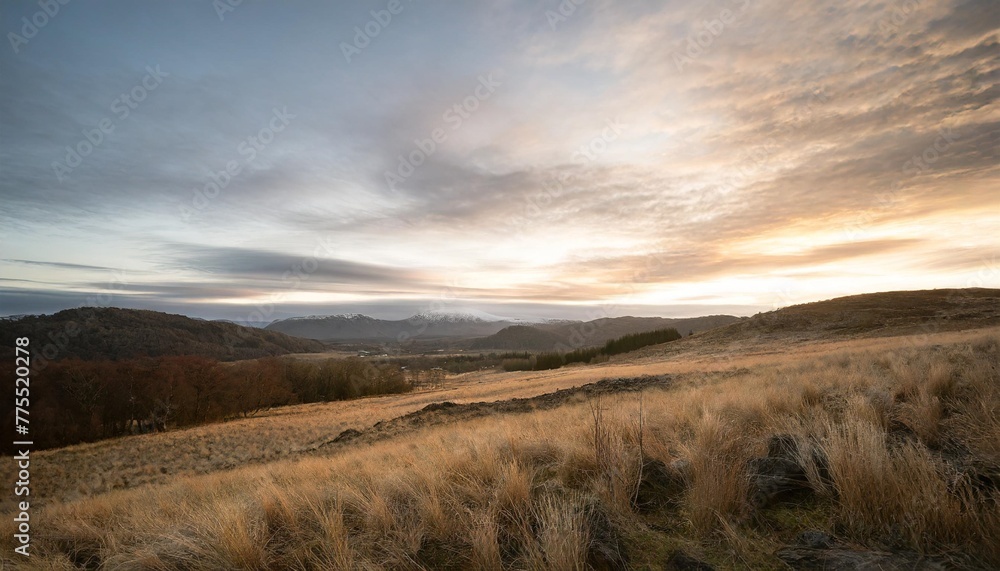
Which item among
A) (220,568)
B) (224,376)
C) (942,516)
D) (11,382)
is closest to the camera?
(942,516)

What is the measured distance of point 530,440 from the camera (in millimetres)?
6211

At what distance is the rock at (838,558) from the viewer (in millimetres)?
2467

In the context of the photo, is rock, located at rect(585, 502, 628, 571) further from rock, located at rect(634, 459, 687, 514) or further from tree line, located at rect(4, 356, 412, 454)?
tree line, located at rect(4, 356, 412, 454)

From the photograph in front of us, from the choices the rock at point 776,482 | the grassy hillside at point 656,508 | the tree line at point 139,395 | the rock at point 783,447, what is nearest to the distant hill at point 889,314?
the grassy hillside at point 656,508

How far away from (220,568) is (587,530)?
3.15 m

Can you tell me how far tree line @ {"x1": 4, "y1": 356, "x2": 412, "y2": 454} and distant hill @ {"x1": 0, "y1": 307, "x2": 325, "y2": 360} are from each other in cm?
4140

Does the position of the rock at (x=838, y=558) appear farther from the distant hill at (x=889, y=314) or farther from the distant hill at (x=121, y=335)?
the distant hill at (x=121, y=335)

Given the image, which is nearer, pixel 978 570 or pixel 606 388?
pixel 978 570

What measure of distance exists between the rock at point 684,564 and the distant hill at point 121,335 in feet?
335

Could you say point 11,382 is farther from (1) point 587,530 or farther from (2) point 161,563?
(1) point 587,530

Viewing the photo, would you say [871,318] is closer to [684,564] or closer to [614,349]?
[614,349]

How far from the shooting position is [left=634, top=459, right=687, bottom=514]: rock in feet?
13.2

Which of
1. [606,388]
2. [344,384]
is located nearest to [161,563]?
[606,388]

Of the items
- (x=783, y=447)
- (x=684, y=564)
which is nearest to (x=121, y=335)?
(x=684, y=564)
